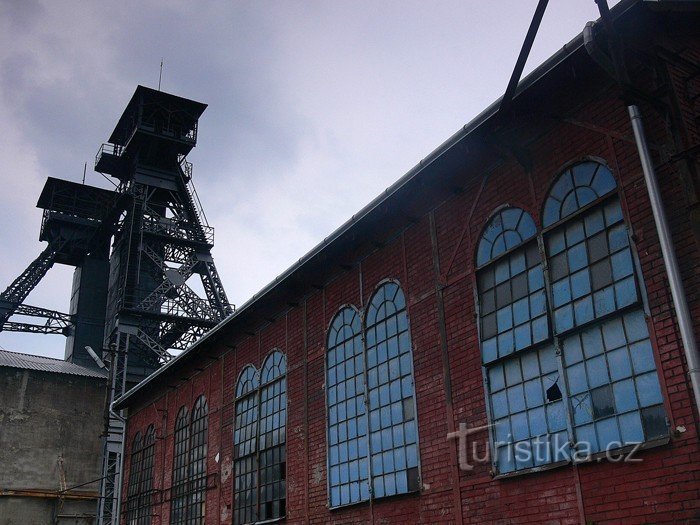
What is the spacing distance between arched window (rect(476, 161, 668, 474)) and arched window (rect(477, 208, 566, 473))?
0.01 m

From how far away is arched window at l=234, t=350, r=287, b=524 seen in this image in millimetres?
15258

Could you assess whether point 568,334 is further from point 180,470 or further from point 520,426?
point 180,470

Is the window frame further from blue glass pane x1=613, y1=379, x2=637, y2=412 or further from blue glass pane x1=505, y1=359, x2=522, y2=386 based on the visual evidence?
blue glass pane x1=613, y1=379, x2=637, y2=412

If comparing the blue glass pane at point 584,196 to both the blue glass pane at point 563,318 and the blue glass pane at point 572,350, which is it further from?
the blue glass pane at point 572,350

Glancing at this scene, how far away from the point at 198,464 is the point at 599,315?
13152mm

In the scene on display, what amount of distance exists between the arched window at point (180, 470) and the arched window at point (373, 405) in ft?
24.3

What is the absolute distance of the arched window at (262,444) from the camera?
50.1 feet

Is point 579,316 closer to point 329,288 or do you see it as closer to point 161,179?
point 329,288

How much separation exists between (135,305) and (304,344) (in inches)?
833

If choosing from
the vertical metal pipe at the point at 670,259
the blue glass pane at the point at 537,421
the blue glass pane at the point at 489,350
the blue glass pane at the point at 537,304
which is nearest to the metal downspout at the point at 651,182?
the vertical metal pipe at the point at 670,259

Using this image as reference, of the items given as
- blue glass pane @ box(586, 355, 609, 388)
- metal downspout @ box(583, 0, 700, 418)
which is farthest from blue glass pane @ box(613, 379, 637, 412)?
metal downspout @ box(583, 0, 700, 418)

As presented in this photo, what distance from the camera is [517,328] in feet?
32.5

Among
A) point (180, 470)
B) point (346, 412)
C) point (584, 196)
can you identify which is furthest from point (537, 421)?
point (180, 470)

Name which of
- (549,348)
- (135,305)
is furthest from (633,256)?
(135,305)
